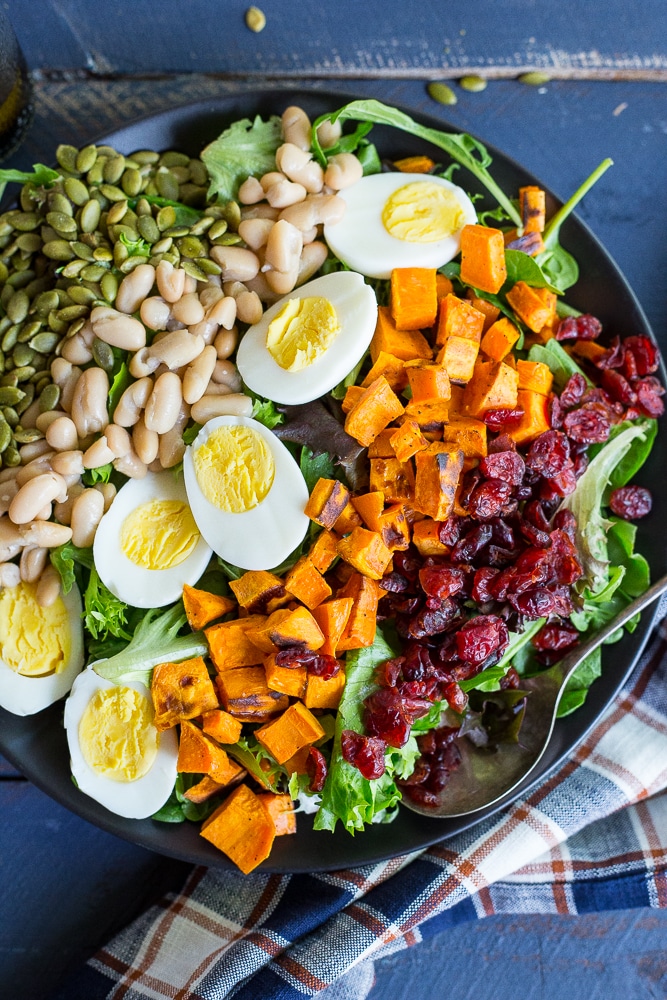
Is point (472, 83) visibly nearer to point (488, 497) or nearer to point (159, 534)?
point (488, 497)

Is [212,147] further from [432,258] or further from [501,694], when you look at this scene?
[501,694]

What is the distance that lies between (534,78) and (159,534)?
6.08 ft

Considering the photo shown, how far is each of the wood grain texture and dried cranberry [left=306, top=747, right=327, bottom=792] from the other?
6.72 ft

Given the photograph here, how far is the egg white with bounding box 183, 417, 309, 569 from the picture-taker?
1891 mm

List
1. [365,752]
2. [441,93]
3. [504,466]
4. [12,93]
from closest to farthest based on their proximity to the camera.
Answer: [365,752] < [504,466] < [12,93] < [441,93]

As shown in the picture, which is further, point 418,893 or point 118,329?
point 418,893

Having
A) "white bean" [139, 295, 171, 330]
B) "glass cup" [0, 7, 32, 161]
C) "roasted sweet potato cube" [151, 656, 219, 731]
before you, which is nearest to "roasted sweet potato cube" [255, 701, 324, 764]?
"roasted sweet potato cube" [151, 656, 219, 731]

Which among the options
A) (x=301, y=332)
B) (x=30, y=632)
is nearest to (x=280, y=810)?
(x=30, y=632)

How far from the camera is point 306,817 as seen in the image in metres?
2.06

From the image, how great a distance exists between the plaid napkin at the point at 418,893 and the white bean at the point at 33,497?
1.09 meters

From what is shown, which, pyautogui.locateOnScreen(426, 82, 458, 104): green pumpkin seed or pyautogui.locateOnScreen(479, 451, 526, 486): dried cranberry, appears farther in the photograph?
pyautogui.locateOnScreen(426, 82, 458, 104): green pumpkin seed

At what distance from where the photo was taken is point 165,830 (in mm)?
2010

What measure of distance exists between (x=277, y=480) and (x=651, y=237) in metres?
1.51

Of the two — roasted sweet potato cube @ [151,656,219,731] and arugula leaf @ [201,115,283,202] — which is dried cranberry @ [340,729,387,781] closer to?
roasted sweet potato cube @ [151,656,219,731]
